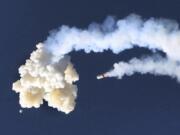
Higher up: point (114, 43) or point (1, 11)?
point (1, 11)

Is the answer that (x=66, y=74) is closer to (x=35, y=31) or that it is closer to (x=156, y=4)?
(x=35, y=31)

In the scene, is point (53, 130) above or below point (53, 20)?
below

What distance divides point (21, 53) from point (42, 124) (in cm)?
447

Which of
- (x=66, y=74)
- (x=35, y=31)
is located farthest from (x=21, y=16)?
(x=66, y=74)

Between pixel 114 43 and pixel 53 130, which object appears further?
pixel 53 130

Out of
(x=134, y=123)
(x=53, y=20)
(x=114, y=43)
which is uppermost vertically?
(x=53, y=20)

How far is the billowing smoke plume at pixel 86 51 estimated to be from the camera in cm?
3462

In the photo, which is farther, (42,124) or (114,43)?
(42,124)

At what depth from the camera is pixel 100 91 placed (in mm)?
37000

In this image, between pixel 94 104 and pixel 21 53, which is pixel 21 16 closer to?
pixel 21 53

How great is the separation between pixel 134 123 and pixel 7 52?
8.70 m

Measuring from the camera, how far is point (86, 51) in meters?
35.6

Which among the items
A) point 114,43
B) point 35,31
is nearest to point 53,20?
point 35,31

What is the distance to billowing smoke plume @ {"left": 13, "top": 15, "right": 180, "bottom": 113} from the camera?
34625 mm
